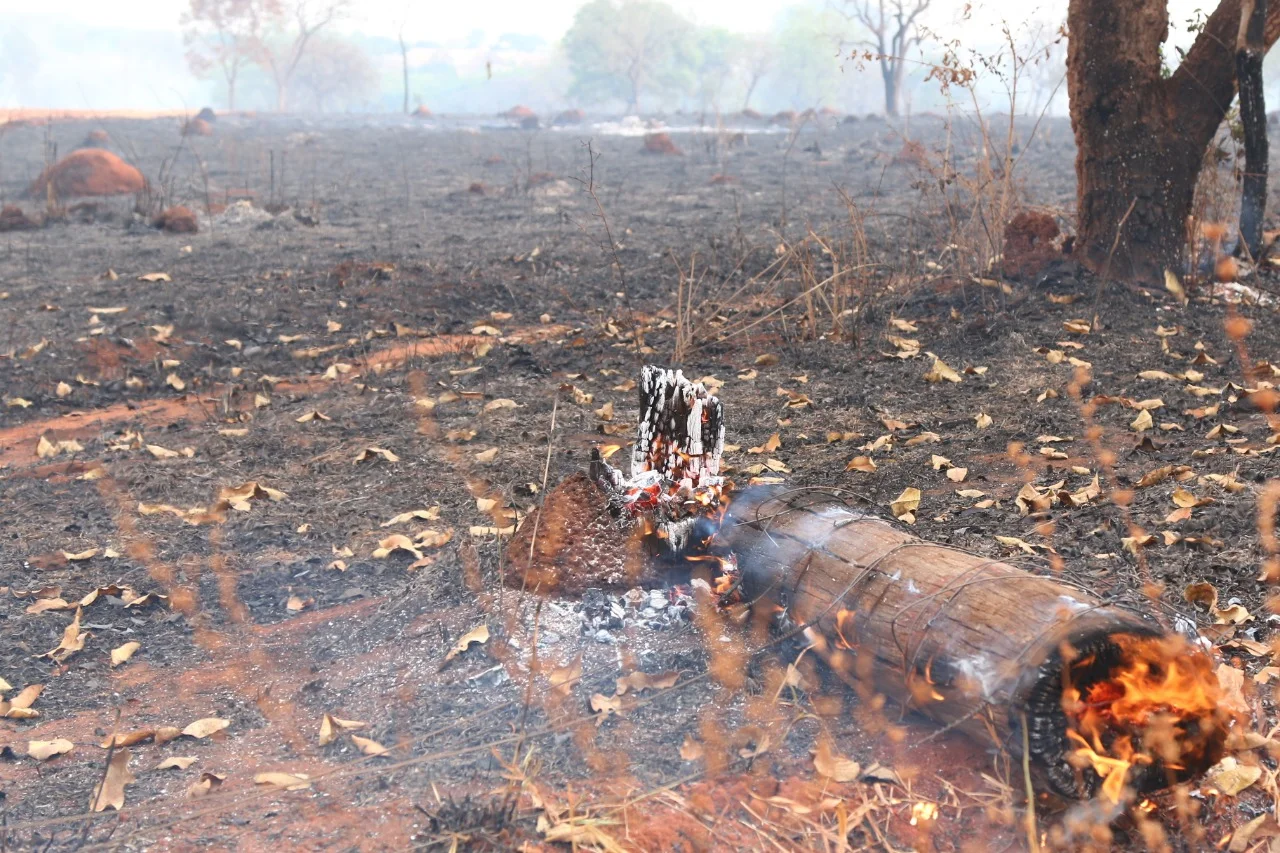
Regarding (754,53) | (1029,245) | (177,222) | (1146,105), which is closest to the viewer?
(1146,105)

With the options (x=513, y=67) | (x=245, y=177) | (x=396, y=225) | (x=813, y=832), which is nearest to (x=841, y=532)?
(x=813, y=832)

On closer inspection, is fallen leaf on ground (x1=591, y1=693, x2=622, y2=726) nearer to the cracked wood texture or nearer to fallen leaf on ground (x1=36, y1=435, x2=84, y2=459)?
the cracked wood texture

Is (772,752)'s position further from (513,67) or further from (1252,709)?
(513,67)

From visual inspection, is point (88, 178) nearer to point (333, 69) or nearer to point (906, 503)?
point (906, 503)

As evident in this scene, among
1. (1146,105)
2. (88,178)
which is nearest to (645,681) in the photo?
(1146,105)

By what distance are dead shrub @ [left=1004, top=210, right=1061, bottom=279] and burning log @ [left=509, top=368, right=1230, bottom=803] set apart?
4.24 m

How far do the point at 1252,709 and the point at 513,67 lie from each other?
100636 mm

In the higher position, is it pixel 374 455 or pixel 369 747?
pixel 374 455

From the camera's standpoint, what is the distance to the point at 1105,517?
3.62 meters

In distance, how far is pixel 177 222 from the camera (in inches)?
464

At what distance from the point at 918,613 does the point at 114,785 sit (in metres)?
1.95

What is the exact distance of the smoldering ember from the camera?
7.78ft

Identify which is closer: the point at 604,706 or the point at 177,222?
the point at 604,706

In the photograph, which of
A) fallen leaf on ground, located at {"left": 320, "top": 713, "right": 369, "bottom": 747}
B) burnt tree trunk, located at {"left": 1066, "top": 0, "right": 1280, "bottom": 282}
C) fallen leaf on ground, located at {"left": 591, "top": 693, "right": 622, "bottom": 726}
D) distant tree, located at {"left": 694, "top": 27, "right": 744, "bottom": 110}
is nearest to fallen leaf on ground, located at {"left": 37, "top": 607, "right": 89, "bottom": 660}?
fallen leaf on ground, located at {"left": 320, "top": 713, "right": 369, "bottom": 747}
